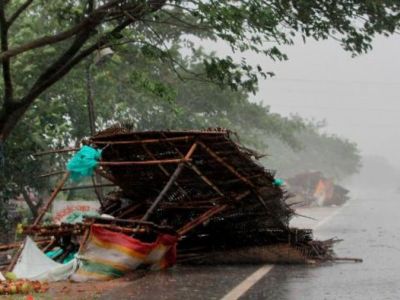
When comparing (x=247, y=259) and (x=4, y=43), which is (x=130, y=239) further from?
(x=4, y=43)

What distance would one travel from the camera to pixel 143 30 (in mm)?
22938

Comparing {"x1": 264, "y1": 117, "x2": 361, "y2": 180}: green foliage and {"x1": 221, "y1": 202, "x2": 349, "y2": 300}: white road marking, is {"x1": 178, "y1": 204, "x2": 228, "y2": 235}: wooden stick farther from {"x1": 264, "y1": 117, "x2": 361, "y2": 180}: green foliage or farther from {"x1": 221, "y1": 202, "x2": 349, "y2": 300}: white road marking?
{"x1": 264, "y1": 117, "x2": 361, "y2": 180}: green foliage

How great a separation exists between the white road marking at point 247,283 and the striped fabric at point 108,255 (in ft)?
5.00

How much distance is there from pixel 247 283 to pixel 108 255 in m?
1.90

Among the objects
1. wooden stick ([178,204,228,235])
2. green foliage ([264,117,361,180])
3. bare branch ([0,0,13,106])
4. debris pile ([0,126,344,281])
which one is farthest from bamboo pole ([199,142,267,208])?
green foliage ([264,117,361,180])

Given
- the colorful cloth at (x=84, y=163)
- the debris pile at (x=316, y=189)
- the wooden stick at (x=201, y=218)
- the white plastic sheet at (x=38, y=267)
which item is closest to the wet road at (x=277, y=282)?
the wooden stick at (x=201, y=218)

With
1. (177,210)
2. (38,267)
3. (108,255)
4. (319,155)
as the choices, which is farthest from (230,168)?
(319,155)

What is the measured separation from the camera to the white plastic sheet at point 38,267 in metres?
8.66

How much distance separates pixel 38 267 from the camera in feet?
28.9

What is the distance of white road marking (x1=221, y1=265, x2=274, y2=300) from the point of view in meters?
7.49

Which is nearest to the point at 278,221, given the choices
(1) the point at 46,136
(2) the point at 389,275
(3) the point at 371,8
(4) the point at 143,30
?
(2) the point at 389,275

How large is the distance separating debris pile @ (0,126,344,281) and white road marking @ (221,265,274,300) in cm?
77

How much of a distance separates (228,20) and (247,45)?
35.8 inches

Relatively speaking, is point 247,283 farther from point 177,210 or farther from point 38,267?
point 38,267
